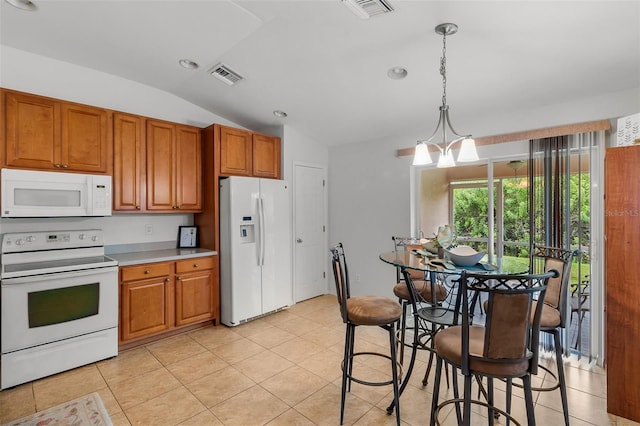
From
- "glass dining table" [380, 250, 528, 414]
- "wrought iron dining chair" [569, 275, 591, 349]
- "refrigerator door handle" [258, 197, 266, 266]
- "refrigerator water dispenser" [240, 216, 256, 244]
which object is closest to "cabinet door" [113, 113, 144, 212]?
"refrigerator water dispenser" [240, 216, 256, 244]

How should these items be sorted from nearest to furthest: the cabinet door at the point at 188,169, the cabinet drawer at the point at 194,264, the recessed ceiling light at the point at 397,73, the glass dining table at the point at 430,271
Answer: the glass dining table at the point at 430,271 → the recessed ceiling light at the point at 397,73 → the cabinet drawer at the point at 194,264 → the cabinet door at the point at 188,169

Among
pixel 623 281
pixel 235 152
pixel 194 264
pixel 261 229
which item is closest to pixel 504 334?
pixel 623 281

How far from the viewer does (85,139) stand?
3.04 m

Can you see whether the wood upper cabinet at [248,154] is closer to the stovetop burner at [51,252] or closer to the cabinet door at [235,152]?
the cabinet door at [235,152]

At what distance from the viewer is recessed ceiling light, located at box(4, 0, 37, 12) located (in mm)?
2344

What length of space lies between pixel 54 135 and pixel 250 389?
2.80 m

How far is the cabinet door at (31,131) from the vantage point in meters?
2.66

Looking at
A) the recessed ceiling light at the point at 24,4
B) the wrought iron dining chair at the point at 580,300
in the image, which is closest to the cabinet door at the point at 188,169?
the recessed ceiling light at the point at 24,4

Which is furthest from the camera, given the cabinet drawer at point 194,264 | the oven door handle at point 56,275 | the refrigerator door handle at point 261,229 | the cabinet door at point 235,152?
the refrigerator door handle at point 261,229

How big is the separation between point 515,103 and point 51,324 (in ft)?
15.1

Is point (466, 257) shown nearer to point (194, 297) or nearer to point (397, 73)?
Answer: point (397, 73)

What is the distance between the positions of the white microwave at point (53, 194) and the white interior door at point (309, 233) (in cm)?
236

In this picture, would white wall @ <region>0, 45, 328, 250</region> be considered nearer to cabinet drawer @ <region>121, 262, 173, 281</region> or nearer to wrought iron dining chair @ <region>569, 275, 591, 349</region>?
cabinet drawer @ <region>121, 262, 173, 281</region>

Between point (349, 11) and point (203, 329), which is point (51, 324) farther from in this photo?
point (349, 11)
